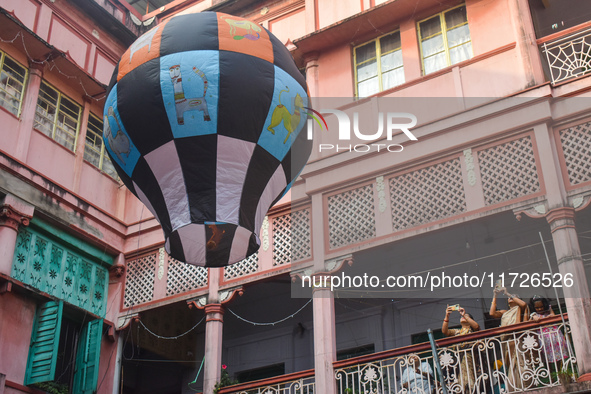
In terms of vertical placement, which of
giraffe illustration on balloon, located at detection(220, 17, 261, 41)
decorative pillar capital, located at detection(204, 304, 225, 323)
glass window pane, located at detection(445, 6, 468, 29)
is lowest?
decorative pillar capital, located at detection(204, 304, 225, 323)

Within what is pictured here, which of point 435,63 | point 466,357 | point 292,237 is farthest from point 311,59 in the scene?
point 466,357

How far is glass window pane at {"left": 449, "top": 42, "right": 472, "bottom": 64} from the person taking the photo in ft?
37.7

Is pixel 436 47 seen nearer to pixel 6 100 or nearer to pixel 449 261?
pixel 449 261

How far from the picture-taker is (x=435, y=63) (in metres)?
11.7

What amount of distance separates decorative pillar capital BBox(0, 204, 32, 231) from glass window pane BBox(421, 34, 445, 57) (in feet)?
21.5

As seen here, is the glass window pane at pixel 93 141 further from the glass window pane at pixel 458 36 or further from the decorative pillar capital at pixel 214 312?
the glass window pane at pixel 458 36

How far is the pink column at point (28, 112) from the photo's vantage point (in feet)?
38.7

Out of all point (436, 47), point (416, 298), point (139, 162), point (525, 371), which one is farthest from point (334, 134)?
point (525, 371)

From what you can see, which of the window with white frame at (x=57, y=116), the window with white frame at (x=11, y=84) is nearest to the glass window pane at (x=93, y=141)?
the window with white frame at (x=57, y=116)

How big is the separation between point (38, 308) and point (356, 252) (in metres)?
4.82

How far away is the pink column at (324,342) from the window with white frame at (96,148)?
4965mm

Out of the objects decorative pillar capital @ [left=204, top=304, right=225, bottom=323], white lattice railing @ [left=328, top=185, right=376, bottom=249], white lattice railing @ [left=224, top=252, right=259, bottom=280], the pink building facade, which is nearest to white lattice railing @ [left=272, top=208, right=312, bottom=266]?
the pink building facade

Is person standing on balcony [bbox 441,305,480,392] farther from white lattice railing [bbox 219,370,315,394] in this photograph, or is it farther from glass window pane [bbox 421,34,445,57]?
glass window pane [bbox 421,34,445,57]

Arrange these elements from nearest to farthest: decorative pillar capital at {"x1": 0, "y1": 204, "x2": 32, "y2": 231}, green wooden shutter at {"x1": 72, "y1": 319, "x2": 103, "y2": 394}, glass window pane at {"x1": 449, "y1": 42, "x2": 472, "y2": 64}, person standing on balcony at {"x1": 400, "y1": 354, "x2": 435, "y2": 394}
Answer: person standing on balcony at {"x1": 400, "y1": 354, "x2": 435, "y2": 394} → decorative pillar capital at {"x1": 0, "y1": 204, "x2": 32, "y2": 231} → glass window pane at {"x1": 449, "y1": 42, "x2": 472, "y2": 64} → green wooden shutter at {"x1": 72, "y1": 319, "x2": 103, "y2": 394}
